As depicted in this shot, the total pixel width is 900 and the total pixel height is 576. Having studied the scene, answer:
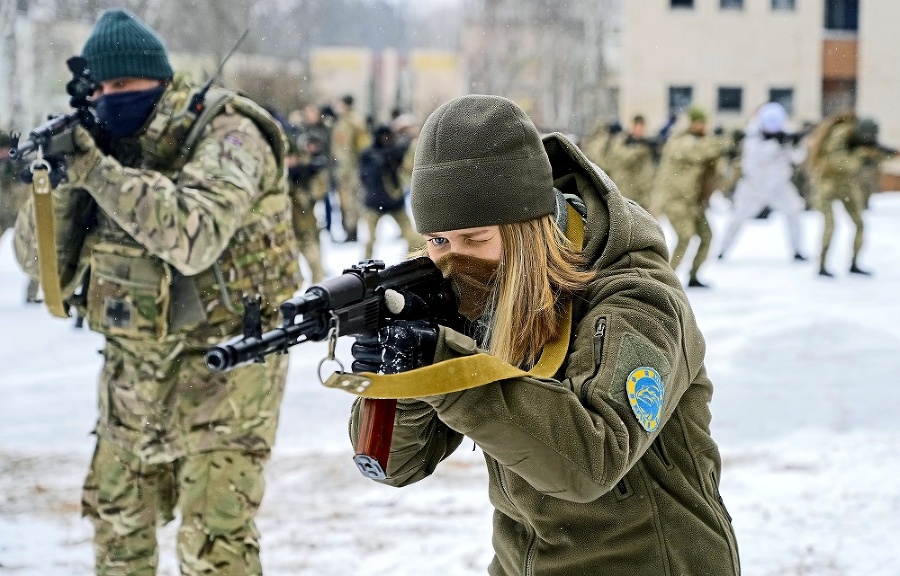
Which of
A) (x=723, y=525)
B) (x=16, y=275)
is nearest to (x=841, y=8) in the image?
(x=16, y=275)

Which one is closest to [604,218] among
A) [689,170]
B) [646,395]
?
[646,395]

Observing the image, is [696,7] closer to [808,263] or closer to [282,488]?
[808,263]

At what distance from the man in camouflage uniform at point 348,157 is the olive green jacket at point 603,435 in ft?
47.4

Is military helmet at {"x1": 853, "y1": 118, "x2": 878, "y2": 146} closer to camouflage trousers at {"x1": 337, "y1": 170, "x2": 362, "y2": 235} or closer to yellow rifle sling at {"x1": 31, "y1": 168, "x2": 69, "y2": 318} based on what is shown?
camouflage trousers at {"x1": 337, "y1": 170, "x2": 362, "y2": 235}

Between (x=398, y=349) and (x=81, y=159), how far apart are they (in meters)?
1.77

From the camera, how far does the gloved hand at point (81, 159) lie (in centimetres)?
309

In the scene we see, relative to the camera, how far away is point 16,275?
44.8 feet

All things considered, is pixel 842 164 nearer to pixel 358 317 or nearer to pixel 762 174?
pixel 762 174

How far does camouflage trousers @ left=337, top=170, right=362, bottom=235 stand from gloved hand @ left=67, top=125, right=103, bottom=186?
13.4 metres

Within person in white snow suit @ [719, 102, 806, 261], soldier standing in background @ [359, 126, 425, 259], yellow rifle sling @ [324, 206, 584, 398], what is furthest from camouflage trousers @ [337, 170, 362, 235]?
yellow rifle sling @ [324, 206, 584, 398]

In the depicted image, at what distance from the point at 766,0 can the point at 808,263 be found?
22256mm

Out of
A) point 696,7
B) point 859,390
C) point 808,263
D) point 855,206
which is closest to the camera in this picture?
point 859,390

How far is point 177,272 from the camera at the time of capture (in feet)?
11.1

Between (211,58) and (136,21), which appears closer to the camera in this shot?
(136,21)
